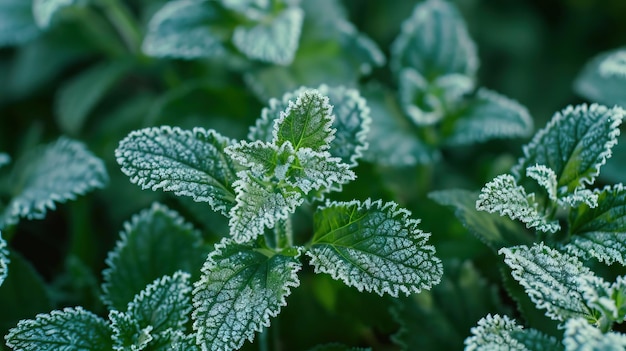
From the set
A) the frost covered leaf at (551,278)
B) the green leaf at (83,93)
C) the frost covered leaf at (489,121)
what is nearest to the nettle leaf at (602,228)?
the frost covered leaf at (551,278)

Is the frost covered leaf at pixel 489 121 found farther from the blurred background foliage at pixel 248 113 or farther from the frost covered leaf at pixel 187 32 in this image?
the frost covered leaf at pixel 187 32

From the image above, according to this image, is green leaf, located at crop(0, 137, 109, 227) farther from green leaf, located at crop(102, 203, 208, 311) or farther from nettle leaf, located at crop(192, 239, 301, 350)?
nettle leaf, located at crop(192, 239, 301, 350)

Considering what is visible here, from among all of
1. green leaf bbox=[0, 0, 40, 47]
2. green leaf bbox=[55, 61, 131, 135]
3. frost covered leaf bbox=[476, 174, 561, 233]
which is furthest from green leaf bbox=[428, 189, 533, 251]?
green leaf bbox=[0, 0, 40, 47]

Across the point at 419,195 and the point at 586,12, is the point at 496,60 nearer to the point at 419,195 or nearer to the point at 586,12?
the point at 586,12

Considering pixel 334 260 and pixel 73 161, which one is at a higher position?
pixel 73 161

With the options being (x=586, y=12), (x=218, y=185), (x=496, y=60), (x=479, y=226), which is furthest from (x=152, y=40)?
(x=586, y=12)
